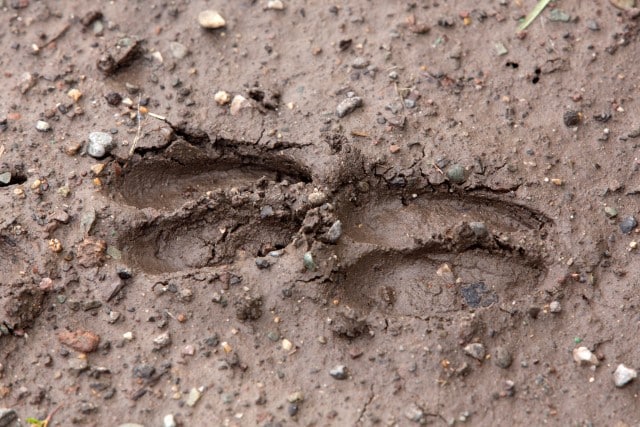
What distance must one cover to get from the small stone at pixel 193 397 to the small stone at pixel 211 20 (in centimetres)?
145

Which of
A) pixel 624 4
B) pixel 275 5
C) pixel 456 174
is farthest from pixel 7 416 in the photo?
pixel 624 4

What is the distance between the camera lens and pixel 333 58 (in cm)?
300

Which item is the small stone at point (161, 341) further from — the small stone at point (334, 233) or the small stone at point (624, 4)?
the small stone at point (624, 4)

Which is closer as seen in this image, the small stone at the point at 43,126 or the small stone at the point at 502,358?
the small stone at the point at 502,358

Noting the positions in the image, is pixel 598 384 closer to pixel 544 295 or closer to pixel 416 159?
pixel 544 295

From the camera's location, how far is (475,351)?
2.47 meters

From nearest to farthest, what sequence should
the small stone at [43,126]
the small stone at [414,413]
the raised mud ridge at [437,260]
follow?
the small stone at [414,413], the raised mud ridge at [437,260], the small stone at [43,126]

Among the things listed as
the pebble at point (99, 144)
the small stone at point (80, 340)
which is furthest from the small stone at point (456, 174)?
the small stone at point (80, 340)

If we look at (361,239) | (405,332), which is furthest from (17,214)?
(405,332)

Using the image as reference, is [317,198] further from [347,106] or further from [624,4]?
[624,4]

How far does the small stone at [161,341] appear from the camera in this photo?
2.51m

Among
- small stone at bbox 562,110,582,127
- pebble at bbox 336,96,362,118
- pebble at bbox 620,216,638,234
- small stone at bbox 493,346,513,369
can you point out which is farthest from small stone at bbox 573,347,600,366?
pebble at bbox 336,96,362,118

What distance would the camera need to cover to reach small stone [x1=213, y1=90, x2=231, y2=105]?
2.89 meters

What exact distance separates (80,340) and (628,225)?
1939 mm
